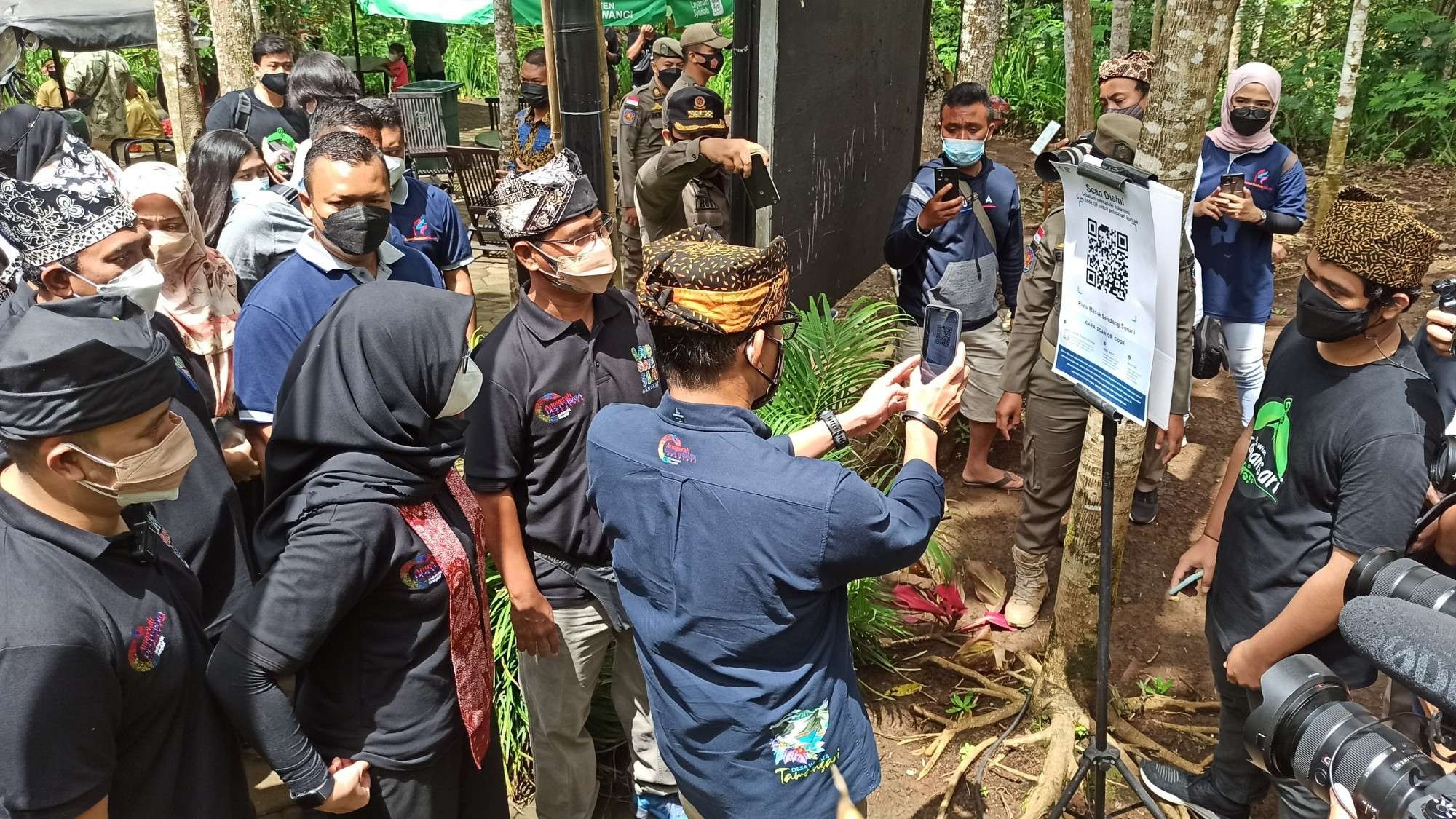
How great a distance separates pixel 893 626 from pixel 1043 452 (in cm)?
89

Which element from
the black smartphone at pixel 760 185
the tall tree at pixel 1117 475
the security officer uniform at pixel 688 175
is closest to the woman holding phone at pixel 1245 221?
the tall tree at pixel 1117 475

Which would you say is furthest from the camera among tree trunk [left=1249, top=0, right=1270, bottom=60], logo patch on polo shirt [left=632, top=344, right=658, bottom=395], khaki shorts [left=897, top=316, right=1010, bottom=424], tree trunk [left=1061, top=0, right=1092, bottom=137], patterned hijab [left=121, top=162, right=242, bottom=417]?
tree trunk [left=1249, top=0, right=1270, bottom=60]

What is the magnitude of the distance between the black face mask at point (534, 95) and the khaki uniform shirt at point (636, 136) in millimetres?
647

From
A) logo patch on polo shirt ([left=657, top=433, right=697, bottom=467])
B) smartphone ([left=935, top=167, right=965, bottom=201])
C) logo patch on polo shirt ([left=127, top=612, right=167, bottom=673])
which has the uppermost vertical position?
smartphone ([left=935, top=167, right=965, bottom=201])

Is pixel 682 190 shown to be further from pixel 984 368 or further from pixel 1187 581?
pixel 1187 581

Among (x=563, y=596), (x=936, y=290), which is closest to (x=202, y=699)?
(x=563, y=596)

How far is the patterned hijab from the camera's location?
329 cm

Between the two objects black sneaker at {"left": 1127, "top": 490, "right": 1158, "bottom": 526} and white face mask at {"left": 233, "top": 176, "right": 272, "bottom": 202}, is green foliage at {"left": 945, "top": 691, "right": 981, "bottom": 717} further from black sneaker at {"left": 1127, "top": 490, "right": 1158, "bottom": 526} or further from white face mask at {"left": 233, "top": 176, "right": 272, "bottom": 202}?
white face mask at {"left": 233, "top": 176, "right": 272, "bottom": 202}

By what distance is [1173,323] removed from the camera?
232 cm

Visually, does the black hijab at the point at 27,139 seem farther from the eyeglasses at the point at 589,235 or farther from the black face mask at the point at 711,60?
the black face mask at the point at 711,60

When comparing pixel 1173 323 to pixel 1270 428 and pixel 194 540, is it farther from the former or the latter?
pixel 194 540

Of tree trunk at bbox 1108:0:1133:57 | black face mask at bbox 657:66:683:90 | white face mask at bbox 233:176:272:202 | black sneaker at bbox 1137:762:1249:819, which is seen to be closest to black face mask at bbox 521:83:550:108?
black face mask at bbox 657:66:683:90

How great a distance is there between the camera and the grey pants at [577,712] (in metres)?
3.04

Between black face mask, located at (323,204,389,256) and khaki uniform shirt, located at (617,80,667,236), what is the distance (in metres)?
4.15
